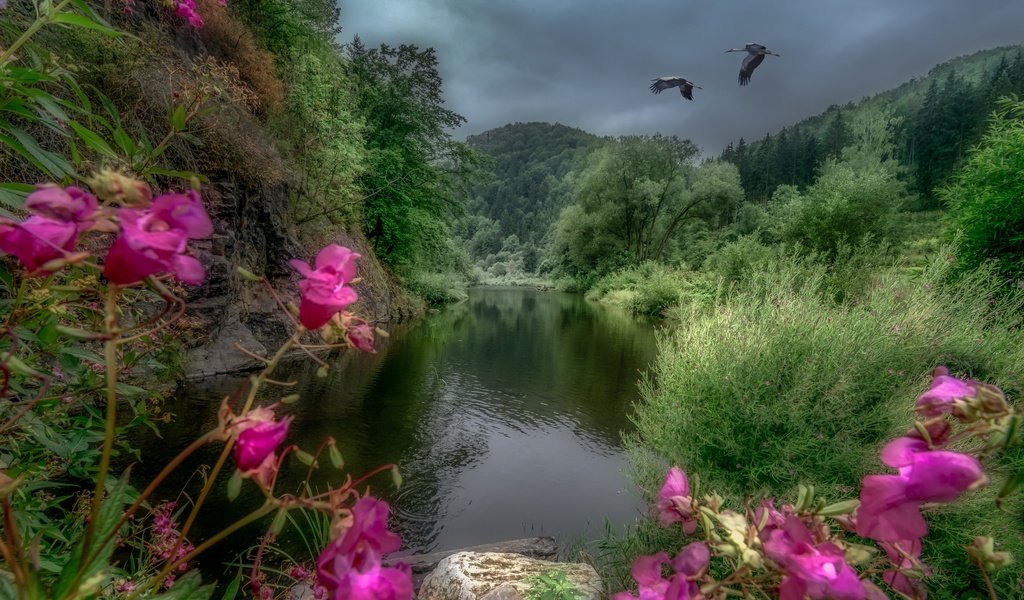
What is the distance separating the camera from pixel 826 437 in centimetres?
370

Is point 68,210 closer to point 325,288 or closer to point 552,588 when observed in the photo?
point 325,288

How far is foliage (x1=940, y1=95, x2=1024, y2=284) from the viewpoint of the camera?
6.11 metres

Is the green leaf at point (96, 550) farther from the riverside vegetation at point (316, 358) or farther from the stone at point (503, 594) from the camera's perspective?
the stone at point (503, 594)

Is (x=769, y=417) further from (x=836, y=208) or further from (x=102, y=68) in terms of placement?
(x=836, y=208)

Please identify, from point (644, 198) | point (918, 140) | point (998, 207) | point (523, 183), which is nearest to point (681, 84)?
point (998, 207)

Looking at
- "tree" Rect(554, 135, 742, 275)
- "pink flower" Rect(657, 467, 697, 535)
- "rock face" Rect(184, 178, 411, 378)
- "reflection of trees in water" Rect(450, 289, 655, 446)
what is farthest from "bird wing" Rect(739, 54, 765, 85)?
"tree" Rect(554, 135, 742, 275)

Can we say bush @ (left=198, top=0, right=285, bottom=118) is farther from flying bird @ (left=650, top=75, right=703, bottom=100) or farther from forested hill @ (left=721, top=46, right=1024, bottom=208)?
forested hill @ (left=721, top=46, right=1024, bottom=208)

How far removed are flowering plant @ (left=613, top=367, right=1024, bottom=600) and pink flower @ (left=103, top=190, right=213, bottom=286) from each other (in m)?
0.70

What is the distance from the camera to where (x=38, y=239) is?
501mm

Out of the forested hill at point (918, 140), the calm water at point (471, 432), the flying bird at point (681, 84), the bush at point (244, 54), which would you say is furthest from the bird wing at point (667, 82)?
the forested hill at point (918, 140)

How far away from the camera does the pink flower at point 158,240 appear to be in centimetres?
47

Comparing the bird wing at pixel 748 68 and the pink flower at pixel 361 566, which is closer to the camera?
the pink flower at pixel 361 566

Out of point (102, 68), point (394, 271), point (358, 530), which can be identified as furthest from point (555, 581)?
point (394, 271)

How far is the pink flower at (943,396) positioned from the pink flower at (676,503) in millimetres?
392
